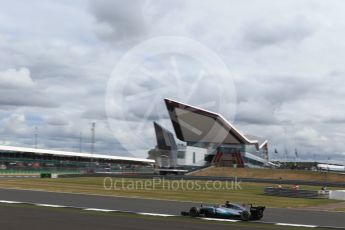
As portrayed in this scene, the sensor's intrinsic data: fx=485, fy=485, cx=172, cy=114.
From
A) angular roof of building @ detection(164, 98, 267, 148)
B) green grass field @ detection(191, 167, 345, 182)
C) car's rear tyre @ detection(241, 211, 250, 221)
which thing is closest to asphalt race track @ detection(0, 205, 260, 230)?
car's rear tyre @ detection(241, 211, 250, 221)

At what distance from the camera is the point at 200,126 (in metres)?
130

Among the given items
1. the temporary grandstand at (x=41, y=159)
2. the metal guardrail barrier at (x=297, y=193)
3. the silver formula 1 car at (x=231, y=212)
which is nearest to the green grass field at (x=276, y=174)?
the temporary grandstand at (x=41, y=159)

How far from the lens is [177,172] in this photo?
327 feet

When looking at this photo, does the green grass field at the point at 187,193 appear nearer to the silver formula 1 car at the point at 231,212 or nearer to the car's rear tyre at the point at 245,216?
the silver formula 1 car at the point at 231,212

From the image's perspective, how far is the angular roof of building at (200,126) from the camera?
400 ft

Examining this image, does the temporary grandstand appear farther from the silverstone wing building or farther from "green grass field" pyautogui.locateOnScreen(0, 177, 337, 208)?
"green grass field" pyautogui.locateOnScreen(0, 177, 337, 208)

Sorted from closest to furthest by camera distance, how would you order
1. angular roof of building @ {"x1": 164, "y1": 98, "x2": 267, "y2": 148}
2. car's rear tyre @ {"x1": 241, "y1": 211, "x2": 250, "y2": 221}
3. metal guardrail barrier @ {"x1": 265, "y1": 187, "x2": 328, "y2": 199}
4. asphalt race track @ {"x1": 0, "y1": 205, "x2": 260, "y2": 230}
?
asphalt race track @ {"x1": 0, "y1": 205, "x2": 260, "y2": 230} < car's rear tyre @ {"x1": 241, "y1": 211, "x2": 250, "y2": 221} < metal guardrail barrier @ {"x1": 265, "y1": 187, "x2": 328, "y2": 199} < angular roof of building @ {"x1": 164, "y1": 98, "x2": 267, "y2": 148}

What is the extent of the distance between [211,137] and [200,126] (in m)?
6.41

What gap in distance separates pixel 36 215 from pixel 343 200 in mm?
24495

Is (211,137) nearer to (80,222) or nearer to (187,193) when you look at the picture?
(187,193)

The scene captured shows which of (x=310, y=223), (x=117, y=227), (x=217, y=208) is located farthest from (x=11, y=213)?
(x=310, y=223)

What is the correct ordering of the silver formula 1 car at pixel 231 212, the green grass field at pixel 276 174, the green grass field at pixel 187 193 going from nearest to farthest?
the silver formula 1 car at pixel 231 212 → the green grass field at pixel 187 193 → the green grass field at pixel 276 174

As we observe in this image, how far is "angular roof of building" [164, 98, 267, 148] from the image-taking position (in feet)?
400

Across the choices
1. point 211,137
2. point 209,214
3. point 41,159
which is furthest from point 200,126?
point 209,214
